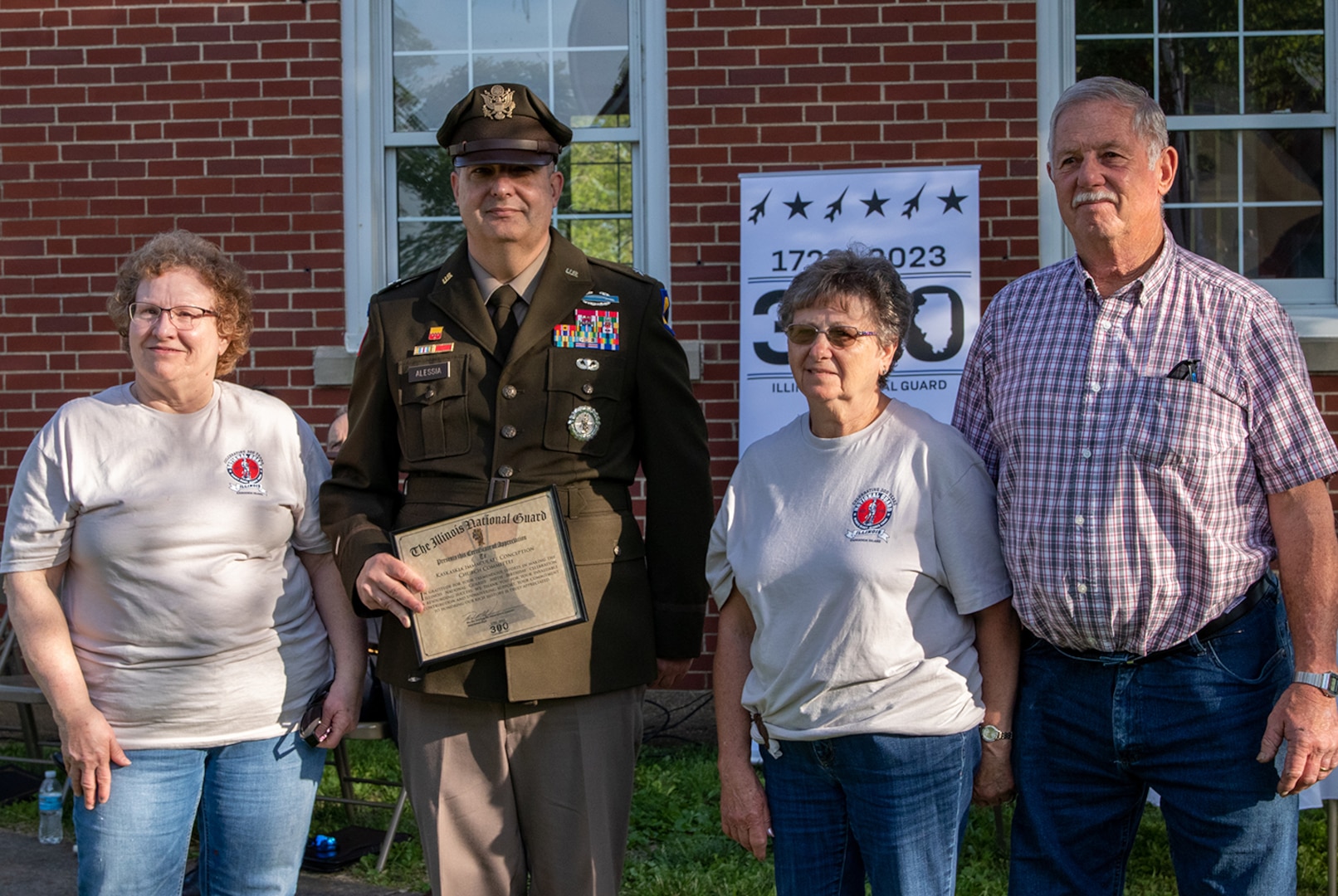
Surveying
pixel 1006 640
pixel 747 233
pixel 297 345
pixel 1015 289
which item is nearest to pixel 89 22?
pixel 297 345

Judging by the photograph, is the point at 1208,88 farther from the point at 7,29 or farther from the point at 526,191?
the point at 7,29

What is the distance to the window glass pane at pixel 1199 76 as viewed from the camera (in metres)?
5.66

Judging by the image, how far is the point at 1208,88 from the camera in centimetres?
567

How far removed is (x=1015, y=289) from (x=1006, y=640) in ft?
2.53

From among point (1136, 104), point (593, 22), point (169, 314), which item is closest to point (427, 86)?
point (593, 22)

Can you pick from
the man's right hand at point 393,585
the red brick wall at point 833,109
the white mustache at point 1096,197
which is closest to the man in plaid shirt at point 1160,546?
the white mustache at point 1096,197

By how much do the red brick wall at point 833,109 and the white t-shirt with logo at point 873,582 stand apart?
122 inches

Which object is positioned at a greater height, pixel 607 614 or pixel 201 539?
pixel 201 539

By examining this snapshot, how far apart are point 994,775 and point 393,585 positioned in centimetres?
130

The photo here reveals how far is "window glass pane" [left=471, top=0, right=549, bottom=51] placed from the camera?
5.75m

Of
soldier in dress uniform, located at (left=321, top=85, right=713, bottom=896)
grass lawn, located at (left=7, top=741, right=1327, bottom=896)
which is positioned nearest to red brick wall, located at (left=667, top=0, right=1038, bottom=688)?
grass lawn, located at (left=7, top=741, right=1327, bottom=896)

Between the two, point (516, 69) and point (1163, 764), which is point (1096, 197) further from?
point (516, 69)

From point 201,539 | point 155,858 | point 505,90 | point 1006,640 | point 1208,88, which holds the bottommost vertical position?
point 155,858

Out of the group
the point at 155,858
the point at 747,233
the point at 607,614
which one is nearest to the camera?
the point at 155,858
